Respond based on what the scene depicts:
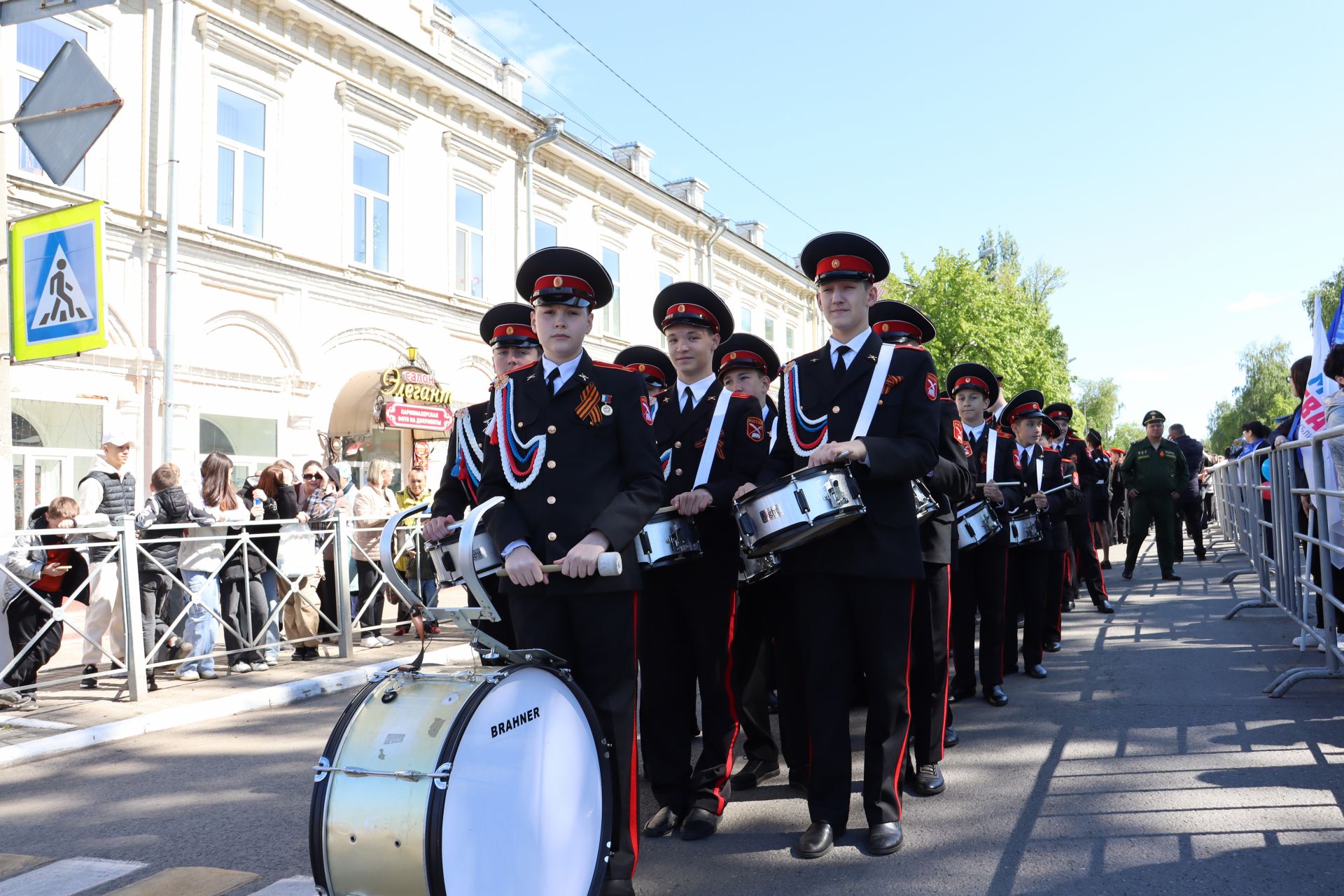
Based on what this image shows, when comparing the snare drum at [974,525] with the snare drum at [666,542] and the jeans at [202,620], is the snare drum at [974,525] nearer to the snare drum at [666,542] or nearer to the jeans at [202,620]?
the snare drum at [666,542]

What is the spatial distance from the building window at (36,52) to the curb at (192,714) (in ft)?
28.9

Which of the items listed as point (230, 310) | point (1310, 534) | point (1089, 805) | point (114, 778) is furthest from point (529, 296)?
point (230, 310)

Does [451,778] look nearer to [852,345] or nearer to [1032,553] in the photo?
[852,345]

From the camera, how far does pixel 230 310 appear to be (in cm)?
1598

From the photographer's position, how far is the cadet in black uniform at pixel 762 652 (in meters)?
4.84

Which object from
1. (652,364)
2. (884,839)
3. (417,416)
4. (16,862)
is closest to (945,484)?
(884,839)

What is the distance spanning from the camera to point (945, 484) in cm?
476

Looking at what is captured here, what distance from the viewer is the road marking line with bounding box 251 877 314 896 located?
3762 mm

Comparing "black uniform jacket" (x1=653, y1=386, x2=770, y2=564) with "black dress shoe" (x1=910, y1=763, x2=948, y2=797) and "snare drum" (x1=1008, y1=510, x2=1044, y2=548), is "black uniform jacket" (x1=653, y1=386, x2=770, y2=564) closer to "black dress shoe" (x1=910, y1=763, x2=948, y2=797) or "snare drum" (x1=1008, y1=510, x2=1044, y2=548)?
"black dress shoe" (x1=910, y1=763, x2=948, y2=797)

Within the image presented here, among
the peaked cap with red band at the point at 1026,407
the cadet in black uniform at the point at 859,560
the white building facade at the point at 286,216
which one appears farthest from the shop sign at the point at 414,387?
the cadet in black uniform at the point at 859,560

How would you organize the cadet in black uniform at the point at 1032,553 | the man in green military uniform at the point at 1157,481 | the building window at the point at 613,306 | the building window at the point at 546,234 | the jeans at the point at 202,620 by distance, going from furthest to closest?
the building window at the point at 613,306
the building window at the point at 546,234
the man in green military uniform at the point at 1157,481
the jeans at the point at 202,620
the cadet in black uniform at the point at 1032,553

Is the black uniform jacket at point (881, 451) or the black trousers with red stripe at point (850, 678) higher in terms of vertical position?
the black uniform jacket at point (881, 451)

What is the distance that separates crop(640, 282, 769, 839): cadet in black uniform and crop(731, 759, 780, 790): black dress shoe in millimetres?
348

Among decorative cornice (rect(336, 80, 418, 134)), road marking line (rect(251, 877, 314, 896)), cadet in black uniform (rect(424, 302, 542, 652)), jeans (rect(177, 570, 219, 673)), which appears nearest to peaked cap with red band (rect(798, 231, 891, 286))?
cadet in black uniform (rect(424, 302, 542, 652))
